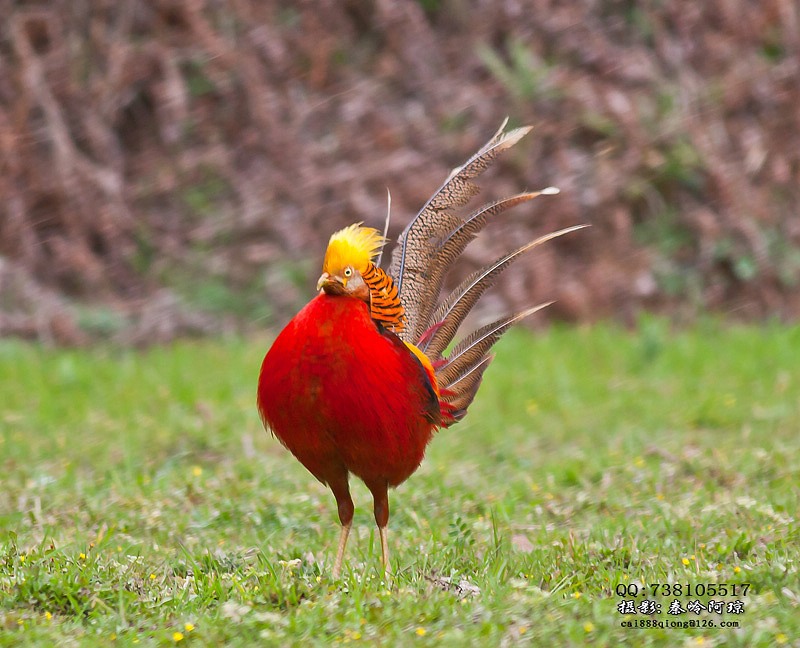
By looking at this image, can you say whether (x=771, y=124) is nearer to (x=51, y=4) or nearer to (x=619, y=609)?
(x=51, y=4)

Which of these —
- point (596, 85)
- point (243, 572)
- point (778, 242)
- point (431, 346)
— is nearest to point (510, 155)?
point (596, 85)

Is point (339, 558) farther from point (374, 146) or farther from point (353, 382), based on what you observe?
point (374, 146)

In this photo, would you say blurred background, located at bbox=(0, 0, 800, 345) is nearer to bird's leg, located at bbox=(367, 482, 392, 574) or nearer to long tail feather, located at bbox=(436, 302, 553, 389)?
long tail feather, located at bbox=(436, 302, 553, 389)

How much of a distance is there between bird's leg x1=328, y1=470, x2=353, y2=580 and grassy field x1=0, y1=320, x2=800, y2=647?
0.08 metres

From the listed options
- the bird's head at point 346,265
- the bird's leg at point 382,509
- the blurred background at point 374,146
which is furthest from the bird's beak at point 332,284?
the blurred background at point 374,146

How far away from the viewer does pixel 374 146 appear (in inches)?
413

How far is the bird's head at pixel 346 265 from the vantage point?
142 inches

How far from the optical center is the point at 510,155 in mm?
10367

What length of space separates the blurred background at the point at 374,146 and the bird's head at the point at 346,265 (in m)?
5.76

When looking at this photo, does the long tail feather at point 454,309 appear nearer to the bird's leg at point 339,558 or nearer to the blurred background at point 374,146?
the bird's leg at point 339,558

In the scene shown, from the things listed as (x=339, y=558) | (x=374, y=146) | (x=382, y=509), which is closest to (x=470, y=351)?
(x=382, y=509)

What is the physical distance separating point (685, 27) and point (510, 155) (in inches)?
103

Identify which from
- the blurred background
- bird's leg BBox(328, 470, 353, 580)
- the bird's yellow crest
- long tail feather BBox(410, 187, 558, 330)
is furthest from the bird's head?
the blurred background

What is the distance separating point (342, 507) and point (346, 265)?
3.39 ft
